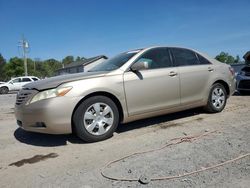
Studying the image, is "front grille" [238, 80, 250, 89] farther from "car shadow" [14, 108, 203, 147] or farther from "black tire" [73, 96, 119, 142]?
"black tire" [73, 96, 119, 142]

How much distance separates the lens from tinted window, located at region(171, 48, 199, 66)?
513 cm

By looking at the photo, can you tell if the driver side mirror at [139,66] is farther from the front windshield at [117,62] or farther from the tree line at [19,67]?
the tree line at [19,67]

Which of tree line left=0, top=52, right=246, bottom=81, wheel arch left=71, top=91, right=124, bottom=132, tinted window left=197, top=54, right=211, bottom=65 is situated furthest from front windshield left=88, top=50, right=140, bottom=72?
tree line left=0, top=52, right=246, bottom=81

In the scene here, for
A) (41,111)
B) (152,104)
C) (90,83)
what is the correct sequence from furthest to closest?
1. (152,104)
2. (90,83)
3. (41,111)

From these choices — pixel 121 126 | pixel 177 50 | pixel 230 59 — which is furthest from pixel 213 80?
pixel 230 59

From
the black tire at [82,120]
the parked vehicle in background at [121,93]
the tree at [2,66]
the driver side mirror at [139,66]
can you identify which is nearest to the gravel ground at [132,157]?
the black tire at [82,120]

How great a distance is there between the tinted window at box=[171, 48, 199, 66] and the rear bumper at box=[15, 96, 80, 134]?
2.39 meters

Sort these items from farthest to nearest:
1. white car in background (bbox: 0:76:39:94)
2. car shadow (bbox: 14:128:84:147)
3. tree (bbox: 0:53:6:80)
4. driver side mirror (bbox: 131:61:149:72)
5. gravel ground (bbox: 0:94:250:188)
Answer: tree (bbox: 0:53:6:80) < white car in background (bbox: 0:76:39:94) < driver side mirror (bbox: 131:61:149:72) < car shadow (bbox: 14:128:84:147) < gravel ground (bbox: 0:94:250:188)

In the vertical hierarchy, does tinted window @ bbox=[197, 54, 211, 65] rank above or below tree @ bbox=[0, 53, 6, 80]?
below

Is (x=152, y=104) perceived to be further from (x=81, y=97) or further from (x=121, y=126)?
(x=81, y=97)

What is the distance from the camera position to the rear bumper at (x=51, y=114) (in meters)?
3.68

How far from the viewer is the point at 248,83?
9133 mm

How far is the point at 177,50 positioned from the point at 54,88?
9.00ft

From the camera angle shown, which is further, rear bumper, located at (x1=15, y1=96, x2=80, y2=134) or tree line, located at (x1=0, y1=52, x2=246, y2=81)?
tree line, located at (x1=0, y1=52, x2=246, y2=81)
